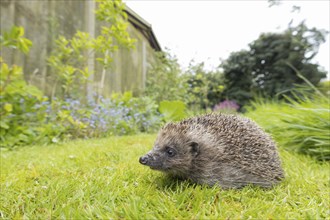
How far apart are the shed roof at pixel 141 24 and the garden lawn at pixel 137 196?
25.6 feet

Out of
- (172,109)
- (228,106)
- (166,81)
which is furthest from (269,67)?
(172,109)

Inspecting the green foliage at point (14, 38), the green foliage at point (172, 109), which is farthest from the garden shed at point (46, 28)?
the green foliage at point (172, 109)

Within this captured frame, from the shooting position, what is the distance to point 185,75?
439 inches

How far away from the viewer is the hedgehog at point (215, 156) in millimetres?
2139

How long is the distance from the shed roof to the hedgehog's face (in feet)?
25.5

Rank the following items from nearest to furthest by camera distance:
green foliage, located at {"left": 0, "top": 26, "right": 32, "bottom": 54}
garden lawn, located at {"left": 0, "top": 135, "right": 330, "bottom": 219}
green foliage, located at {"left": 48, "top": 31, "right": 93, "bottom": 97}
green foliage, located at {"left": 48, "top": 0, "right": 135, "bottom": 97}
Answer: garden lawn, located at {"left": 0, "top": 135, "right": 330, "bottom": 219} < green foliage, located at {"left": 0, "top": 26, "right": 32, "bottom": 54} < green foliage, located at {"left": 48, "top": 31, "right": 93, "bottom": 97} < green foliage, located at {"left": 48, "top": 0, "right": 135, "bottom": 97}

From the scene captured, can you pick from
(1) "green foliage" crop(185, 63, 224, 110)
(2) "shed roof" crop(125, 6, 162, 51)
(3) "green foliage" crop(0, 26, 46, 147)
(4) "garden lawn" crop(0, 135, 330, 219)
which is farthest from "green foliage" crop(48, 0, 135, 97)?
(1) "green foliage" crop(185, 63, 224, 110)

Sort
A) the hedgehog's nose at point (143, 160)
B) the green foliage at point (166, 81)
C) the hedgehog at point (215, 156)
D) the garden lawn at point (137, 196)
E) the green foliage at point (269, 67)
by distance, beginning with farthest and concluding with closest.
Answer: the green foliage at point (269, 67) → the green foliage at point (166, 81) → the hedgehog at point (215, 156) → the hedgehog's nose at point (143, 160) → the garden lawn at point (137, 196)

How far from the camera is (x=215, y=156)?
221cm

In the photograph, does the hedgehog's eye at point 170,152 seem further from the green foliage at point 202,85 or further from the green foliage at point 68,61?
the green foliage at point 202,85

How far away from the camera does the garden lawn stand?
4.80 feet

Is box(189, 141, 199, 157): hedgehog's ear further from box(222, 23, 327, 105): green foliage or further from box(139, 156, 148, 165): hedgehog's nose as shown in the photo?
box(222, 23, 327, 105): green foliage

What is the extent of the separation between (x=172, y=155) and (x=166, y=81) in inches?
320

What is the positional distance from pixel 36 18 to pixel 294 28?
33.1ft
